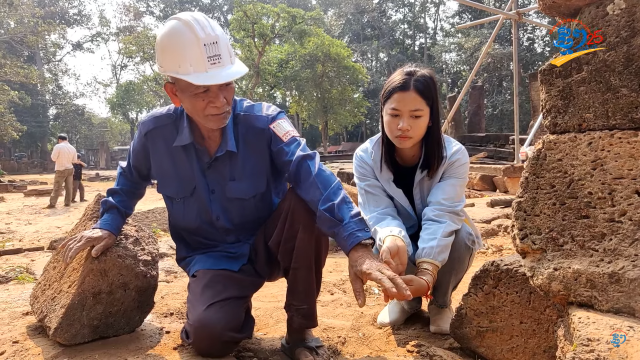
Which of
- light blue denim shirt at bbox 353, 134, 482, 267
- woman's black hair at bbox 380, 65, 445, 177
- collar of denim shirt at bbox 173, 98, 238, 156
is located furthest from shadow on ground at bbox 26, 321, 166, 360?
woman's black hair at bbox 380, 65, 445, 177

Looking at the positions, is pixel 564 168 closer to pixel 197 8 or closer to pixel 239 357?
pixel 239 357

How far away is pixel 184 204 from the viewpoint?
2.24 metres

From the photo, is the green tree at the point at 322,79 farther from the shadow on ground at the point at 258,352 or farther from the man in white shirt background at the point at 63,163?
the shadow on ground at the point at 258,352

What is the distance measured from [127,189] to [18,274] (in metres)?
1.87

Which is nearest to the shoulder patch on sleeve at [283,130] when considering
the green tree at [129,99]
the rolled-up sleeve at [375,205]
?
the rolled-up sleeve at [375,205]

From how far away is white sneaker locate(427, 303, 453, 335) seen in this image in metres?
2.30

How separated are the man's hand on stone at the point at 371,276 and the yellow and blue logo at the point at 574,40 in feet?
3.11

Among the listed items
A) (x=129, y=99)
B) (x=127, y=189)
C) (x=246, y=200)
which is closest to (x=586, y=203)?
(x=246, y=200)

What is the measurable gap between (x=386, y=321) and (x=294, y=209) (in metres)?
0.83

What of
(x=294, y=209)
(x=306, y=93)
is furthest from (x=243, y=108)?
(x=306, y=93)

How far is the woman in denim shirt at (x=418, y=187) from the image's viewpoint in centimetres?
214

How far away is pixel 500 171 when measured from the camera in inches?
344

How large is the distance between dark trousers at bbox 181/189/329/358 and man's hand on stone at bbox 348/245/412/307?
0.26 metres

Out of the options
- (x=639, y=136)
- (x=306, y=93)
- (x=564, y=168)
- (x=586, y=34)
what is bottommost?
(x=564, y=168)
